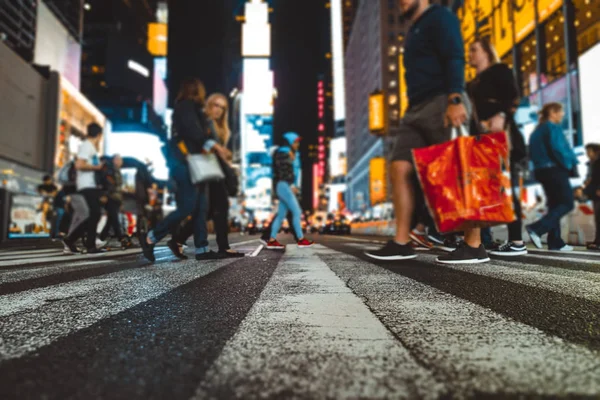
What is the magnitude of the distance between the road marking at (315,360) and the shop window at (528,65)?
25254 mm

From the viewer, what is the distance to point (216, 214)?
460 centimetres

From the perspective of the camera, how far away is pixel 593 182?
19.7ft

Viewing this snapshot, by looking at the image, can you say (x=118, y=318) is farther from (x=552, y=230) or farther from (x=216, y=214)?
(x=552, y=230)

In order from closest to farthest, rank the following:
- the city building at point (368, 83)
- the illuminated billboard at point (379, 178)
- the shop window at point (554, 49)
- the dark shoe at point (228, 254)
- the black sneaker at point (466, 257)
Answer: the black sneaker at point (466, 257) < the dark shoe at point (228, 254) < the shop window at point (554, 49) < the illuminated billboard at point (379, 178) < the city building at point (368, 83)

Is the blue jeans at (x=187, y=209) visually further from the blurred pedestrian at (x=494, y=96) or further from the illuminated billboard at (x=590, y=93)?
the illuminated billboard at (x=590, y=93)

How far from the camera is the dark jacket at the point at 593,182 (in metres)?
5.96

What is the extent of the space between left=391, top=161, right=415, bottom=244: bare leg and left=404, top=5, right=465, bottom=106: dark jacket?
0.60 metres

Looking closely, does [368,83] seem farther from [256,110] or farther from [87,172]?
[87,172]

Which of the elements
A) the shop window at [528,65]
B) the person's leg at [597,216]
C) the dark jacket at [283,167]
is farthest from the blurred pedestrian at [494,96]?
the shop window at [528,65]

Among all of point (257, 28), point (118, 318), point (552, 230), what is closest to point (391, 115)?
point (257, 28)

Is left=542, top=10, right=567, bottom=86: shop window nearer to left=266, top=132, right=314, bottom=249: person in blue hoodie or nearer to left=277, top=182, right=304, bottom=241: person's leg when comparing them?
left=266, top=132, right=314, bottom=249: person in blue hoodie

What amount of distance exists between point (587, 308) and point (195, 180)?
10.9ft

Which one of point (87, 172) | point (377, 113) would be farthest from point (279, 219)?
point (377, 113)

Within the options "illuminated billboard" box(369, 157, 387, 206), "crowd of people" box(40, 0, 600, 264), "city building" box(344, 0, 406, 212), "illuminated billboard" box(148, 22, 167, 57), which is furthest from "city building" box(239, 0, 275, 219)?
"crowd of people" box(40, 0, 600, 264)
